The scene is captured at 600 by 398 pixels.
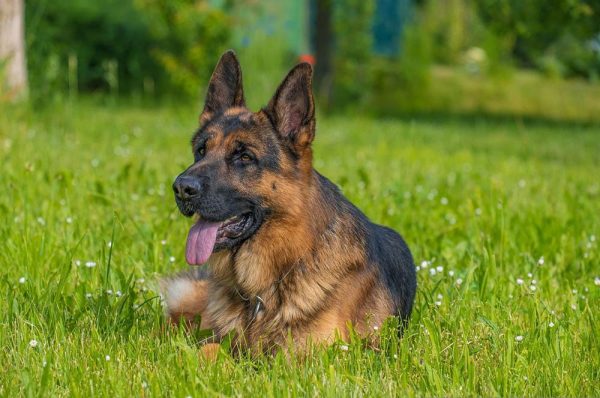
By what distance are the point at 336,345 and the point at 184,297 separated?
120 centimetres

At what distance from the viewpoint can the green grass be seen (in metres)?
3.61

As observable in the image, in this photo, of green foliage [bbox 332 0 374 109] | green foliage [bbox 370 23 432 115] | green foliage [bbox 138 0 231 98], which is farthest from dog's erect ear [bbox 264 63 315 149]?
green foliage [bbox 370 23 432 115]

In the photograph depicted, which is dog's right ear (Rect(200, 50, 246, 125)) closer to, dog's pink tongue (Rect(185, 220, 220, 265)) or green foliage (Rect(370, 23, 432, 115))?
dog's pink tongue (Rect(185, 220, 220, 265))

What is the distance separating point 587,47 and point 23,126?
1718cm

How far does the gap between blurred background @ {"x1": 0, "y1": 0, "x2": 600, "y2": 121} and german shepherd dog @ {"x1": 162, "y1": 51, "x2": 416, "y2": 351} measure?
6.68 m

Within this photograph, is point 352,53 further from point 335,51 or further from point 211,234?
point 211,234

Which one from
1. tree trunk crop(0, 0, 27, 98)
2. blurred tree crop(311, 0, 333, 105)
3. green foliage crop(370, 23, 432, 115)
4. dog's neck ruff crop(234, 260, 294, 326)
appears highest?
dog's neck ruff crop(234, 260, 294, 326)

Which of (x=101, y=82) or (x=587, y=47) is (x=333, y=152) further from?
(x=587, y=47)

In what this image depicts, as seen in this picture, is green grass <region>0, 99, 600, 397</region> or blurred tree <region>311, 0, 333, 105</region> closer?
green grass <region>0, 99, 600, 397</region>

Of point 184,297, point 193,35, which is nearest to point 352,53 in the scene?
point 193,35

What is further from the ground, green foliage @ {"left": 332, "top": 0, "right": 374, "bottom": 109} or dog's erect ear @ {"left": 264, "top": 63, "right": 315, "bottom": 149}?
dog's erect ear @ {"left": 264, "top": 63, "right": 315, "bottom": 149}

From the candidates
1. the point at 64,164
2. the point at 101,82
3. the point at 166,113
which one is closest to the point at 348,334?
the point at 64,164

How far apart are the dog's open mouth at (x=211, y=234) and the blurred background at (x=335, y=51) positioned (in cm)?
675

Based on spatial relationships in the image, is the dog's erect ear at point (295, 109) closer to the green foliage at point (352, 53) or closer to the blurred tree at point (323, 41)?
the green foliage at point (352, 53)
